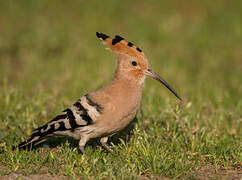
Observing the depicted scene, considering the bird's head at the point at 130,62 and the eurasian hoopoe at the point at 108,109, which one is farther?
the bird's head at the point at 130,62

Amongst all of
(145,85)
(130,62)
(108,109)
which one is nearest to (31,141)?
(108,109)

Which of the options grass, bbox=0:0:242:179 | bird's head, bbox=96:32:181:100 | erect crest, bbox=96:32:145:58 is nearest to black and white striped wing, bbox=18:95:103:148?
grass, bbox=0:0:242:179

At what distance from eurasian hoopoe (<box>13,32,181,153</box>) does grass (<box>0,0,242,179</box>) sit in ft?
0.60

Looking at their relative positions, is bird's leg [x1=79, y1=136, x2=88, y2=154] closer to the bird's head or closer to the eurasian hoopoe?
the eurasian hoopoe

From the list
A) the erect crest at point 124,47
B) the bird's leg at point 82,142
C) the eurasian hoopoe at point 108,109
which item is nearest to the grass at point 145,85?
the bird's leg at point 82,142

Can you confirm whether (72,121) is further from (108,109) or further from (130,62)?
(130,62)

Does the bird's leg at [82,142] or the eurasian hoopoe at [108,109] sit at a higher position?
the eurasian hoopoe at [108,109]

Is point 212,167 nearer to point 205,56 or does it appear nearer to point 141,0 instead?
point 205,56

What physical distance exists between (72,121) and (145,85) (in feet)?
9.49

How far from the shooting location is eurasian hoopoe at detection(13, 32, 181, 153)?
3.77m

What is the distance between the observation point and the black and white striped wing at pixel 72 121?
379 cm

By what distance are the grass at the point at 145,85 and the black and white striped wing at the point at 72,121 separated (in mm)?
164

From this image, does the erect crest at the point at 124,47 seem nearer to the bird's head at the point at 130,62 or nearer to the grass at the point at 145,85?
the bird's head at the point at 130,62

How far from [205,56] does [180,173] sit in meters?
5.02
